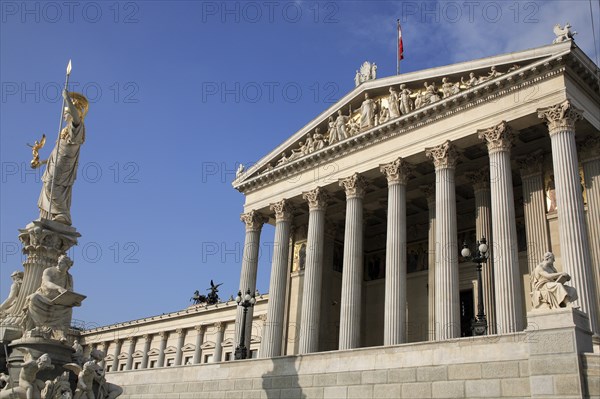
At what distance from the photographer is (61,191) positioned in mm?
17609

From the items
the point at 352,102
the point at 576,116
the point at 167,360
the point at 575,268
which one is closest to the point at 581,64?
the point at 576,116

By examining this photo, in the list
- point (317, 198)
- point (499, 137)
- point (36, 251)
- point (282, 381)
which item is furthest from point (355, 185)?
point (36, 251)

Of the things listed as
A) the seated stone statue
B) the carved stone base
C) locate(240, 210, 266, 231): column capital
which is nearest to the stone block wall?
the seated stone statue

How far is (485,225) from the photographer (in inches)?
1155

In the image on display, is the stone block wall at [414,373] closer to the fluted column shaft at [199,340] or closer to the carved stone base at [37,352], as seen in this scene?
the carved stone base at [37,352]

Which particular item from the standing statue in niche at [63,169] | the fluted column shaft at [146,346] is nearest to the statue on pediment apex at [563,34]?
the standing statue in niche at [63,169]

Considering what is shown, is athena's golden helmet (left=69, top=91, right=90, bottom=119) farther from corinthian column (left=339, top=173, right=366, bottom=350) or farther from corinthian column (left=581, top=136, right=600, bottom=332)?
corinthian column (left=581, top=136, right=600, bottom=332)

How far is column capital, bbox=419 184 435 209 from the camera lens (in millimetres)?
32594

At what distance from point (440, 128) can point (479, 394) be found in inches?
590

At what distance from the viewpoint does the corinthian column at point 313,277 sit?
31.4m

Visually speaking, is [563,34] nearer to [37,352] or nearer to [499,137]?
[499,137]

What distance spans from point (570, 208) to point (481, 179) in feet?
25.0

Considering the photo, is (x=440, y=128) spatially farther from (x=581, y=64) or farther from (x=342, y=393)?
(x=342, y=393)

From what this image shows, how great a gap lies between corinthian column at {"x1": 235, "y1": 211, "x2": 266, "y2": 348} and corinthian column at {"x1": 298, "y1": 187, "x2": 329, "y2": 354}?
4585 mm
